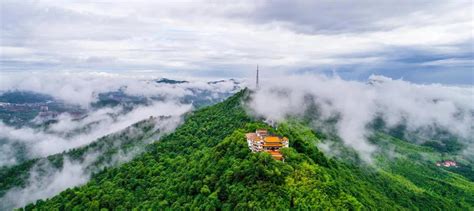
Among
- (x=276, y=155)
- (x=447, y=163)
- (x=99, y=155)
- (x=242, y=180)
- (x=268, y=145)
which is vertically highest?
(x=268, y=145)

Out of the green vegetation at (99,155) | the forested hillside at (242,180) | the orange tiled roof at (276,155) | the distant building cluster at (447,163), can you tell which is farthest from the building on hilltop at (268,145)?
the distant building cluster at (447,163)

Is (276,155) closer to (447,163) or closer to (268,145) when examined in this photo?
(268,145)

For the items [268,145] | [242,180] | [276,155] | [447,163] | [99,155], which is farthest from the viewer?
[447,163]

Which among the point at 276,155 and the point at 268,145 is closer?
the point at 276,155

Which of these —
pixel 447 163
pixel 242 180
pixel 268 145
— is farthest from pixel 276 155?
pixel 447 163

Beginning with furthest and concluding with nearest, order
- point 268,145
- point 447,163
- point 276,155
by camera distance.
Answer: point 447,163 → point 268,145 → point 276,155

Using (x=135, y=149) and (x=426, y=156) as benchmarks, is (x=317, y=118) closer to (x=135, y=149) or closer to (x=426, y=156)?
(x=426, y=156)

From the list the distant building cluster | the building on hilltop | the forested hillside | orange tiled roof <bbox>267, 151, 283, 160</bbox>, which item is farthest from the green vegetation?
the distant building cluster

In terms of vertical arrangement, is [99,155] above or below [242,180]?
below
